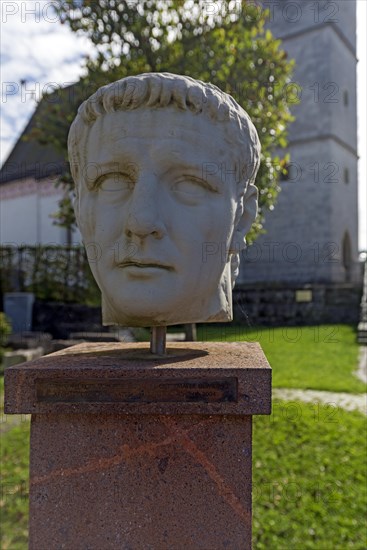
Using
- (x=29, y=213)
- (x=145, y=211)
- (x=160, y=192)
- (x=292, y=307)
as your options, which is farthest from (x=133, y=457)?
(x=29, y=213)

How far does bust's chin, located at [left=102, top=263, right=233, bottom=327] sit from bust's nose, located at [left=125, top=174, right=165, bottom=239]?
1.00 feet

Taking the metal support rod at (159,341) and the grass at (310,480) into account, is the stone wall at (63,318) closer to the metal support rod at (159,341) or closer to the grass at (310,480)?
the grass at (310,480)

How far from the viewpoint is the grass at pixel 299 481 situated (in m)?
3.21

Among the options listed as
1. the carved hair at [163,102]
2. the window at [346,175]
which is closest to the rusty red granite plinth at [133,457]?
the carved hair at [163,102]

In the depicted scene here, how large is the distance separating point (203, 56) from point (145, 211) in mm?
3565

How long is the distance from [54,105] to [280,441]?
4.48 meters

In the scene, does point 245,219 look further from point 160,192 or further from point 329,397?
point 329,397

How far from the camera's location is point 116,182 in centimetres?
221

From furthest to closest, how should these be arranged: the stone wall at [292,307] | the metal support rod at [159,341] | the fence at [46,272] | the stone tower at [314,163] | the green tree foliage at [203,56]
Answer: the stone tower at [314,163] < the stone wall at [292,307] < the fence at [46,272] < the green tree foliage at [203,56] < the metal support rod at [159,341]

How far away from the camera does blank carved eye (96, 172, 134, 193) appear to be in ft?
7.20

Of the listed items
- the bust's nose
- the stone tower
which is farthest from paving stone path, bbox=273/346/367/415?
the stone tower

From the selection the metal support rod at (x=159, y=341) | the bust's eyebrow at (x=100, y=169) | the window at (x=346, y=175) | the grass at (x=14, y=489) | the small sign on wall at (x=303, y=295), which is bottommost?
the grass at (x=14, y=489)

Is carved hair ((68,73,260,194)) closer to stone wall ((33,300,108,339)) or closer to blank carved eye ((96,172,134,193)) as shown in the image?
blank carved eye ((96,172,134,193))

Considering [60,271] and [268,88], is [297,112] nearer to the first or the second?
[60,271]
